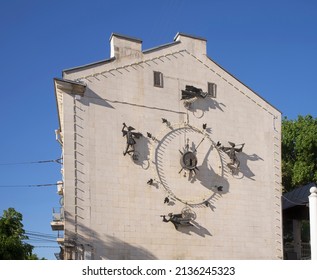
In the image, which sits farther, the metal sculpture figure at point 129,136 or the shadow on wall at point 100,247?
the metal sculpture figure at point 129,136

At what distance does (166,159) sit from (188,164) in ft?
4.69

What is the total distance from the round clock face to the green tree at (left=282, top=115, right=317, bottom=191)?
24.6 metres

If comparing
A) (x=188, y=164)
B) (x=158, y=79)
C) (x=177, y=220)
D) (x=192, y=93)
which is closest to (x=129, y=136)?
(x=188, y=164)

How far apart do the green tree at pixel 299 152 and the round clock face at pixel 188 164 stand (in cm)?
2464

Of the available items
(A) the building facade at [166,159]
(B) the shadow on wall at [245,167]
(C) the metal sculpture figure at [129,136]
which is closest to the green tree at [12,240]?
(A) the building facade at [166,159]

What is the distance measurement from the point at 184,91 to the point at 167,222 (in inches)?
332

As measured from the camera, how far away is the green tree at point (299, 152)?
56531 millimetres

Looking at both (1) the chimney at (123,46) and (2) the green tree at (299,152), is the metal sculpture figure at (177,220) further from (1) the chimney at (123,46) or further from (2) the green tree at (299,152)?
(2) the green tree at (299,152)

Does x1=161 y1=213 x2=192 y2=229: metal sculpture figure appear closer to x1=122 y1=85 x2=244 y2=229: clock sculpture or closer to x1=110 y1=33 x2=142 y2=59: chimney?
x1=122 y1=85 x2=244 y2=229: clock sculpture

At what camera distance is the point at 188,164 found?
1309 inches

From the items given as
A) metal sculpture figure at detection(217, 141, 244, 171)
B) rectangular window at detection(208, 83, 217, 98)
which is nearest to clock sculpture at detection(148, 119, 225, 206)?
metal sculpture figure at detection(217, 141, 244, 171)
